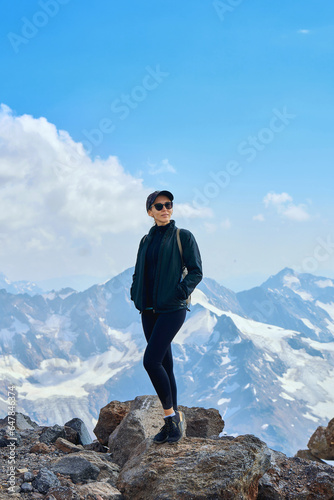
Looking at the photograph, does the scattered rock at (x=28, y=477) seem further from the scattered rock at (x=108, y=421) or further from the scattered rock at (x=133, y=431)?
the scattered rock at (x=108, y=421)

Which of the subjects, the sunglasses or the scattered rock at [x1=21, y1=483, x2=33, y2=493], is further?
the sunglasses

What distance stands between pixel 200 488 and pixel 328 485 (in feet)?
8.97

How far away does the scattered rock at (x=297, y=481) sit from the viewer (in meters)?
7.92

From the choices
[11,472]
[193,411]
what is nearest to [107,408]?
[193,411]

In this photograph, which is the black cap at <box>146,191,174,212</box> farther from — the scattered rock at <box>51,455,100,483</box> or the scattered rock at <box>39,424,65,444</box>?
the scattered rock at <box>39,424,65,444</box>

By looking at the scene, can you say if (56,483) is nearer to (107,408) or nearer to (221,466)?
(221,466)

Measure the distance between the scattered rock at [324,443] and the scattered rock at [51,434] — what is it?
681 centimetres

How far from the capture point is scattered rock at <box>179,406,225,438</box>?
11.1m

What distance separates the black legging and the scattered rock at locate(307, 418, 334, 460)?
7212 mm

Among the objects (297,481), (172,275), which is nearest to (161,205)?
(172,275)

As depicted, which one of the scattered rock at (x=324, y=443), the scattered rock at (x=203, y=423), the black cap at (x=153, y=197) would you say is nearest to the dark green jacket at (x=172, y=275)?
the black cap at (x=153, y=197)

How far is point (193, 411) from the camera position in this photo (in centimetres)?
1161

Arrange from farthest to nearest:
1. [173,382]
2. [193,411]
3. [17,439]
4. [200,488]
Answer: [193,411] → [17,439] → [173,382] → [200,488]

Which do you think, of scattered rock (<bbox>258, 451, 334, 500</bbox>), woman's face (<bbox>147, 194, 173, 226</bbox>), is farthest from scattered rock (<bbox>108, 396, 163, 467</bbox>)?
woman's face (<bbox>147, 194, 173, 226</bbox>)
